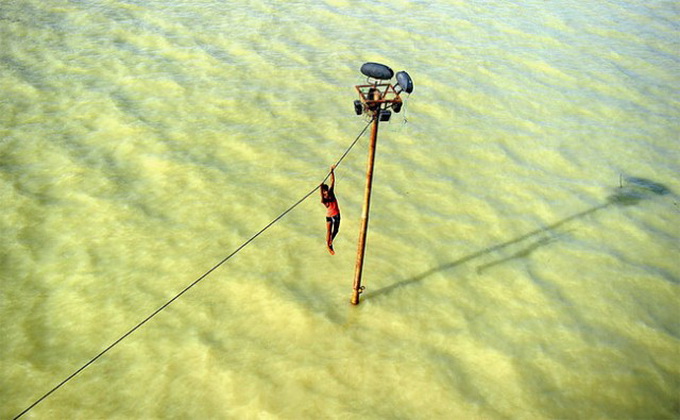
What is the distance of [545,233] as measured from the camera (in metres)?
9.68

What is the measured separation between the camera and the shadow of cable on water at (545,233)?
27.9 ft

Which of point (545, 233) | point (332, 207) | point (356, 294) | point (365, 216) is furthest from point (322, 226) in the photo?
point (545, 233)

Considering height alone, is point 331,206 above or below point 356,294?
above

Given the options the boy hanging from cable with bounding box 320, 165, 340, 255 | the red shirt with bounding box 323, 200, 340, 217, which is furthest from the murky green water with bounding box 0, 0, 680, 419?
the red shirt with bounding box 323, 200, 340, 217

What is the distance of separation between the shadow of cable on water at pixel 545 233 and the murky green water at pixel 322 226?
5 cm

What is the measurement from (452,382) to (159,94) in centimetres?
1028

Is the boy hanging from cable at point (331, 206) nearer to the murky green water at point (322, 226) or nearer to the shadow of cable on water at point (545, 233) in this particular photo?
the murky green water at point (322, 226)

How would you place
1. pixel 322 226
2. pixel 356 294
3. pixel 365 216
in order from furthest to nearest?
pixel 322 226, pixel 356 294, pixel 365 216

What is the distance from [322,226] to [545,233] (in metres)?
4.24

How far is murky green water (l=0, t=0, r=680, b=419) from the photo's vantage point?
6785mm

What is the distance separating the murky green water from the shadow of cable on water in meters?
0.05

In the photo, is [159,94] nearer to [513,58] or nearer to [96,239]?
[96,239]

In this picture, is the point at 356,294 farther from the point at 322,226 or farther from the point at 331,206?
the point at 322,226

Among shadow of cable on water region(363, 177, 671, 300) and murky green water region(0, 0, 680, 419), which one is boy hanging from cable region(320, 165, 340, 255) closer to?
murky green water region(0, 0, 680, 419)
